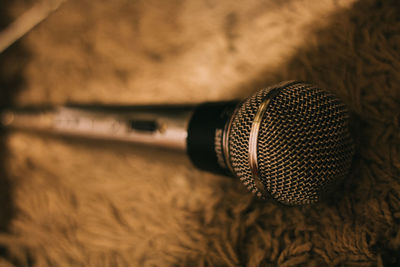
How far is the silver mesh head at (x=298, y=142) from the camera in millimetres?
396

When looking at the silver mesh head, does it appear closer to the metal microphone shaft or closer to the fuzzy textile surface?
the fuzzy textile surface

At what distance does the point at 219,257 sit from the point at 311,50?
1.67 ft

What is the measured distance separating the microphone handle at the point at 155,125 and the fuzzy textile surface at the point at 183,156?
0.05 meters

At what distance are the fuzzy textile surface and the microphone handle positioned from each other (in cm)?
5

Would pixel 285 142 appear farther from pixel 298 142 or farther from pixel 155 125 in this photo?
pixel 155 125

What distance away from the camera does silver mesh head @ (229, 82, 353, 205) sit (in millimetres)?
396

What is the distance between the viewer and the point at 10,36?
1.17 meters

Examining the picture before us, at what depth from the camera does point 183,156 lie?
0.65m

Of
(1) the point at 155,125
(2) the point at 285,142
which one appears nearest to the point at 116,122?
(1) the point at 155,125

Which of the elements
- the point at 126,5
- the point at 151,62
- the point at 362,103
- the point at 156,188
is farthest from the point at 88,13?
the point at 362,103

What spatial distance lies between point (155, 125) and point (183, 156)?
0.10m

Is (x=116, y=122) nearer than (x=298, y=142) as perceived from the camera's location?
No

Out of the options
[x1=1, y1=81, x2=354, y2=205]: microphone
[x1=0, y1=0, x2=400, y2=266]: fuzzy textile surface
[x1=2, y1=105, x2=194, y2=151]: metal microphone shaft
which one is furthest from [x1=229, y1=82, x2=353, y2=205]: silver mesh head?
[x1=2, y1=105, x2=194, y2=151]: metal microphone shaft

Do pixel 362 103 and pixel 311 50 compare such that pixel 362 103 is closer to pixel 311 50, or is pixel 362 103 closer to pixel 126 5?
pixel 311 50
